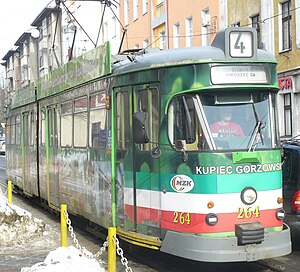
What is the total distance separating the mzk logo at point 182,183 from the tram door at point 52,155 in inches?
201

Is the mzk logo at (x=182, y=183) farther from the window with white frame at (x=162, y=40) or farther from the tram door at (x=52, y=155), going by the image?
the window with white frame at (x=162, y=40)

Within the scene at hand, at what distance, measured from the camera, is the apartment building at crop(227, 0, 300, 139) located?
2194cm

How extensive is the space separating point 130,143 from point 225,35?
202 cm

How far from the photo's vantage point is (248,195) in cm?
734

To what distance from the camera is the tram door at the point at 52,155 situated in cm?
1221

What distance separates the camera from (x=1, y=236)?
10109 mm

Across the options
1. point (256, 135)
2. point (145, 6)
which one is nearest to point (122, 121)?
point (256, 135)

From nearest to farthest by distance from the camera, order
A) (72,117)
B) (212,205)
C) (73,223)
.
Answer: (212,205)
(72,117)
(73,223)

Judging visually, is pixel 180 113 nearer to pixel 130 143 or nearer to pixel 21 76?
pixel 130 143

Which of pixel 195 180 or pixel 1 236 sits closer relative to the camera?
pixel 195 180

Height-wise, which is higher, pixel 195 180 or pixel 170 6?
pixel 170 6

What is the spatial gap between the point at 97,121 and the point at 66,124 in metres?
2.13

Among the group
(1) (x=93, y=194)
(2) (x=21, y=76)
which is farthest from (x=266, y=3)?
(2) (x=21, y=76)

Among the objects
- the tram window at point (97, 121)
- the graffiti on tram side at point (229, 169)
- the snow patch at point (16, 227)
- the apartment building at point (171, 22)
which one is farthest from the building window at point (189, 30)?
the graffiti on tram side at point (229, 169)
